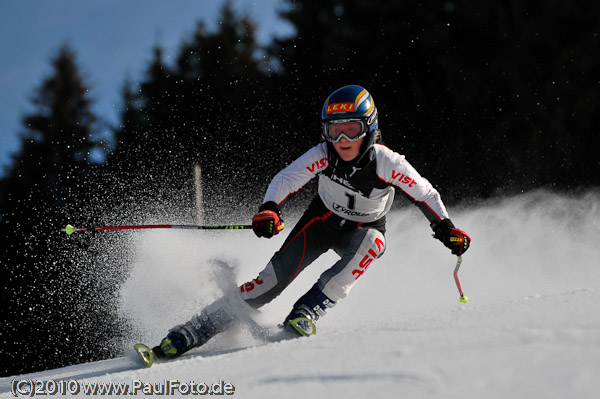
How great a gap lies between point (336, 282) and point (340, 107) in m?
1.17

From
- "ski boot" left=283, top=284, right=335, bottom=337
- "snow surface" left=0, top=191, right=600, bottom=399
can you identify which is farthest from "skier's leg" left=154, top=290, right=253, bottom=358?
"ski boot" left=283, top=284, right=335, bottom=337

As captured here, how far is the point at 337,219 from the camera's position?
388cm

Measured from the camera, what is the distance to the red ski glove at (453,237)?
3.44 meters

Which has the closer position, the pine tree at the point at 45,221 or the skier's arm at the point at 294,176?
the skier's arm at the point at 294,176

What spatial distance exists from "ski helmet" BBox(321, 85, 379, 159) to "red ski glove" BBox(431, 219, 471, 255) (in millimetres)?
724

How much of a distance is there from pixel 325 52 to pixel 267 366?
11.7 m

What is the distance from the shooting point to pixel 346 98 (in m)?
3.58

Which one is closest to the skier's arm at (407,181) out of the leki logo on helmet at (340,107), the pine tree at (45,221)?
the leki logo on helmet at (340,107)

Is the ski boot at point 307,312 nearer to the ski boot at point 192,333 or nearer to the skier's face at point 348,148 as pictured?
Result: the ski boot at point 192,333

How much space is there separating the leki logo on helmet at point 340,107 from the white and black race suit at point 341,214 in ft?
0.90

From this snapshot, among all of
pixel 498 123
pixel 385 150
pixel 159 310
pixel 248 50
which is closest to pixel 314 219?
pixel 385 150

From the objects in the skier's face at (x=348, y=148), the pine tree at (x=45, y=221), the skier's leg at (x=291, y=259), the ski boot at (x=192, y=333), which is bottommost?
the ski boot at (x=192, y=333)

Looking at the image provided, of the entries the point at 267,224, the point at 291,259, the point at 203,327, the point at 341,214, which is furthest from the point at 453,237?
the point at 203,327

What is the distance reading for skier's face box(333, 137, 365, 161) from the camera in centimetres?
355
